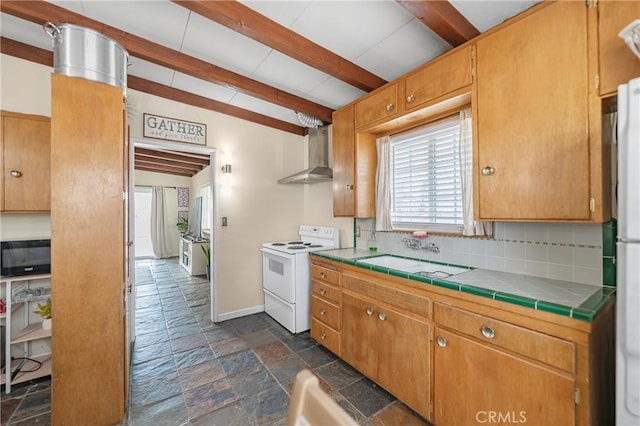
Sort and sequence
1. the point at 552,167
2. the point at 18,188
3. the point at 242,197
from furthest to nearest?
the point at 242,197
the point at 18,188
the point at 552,167

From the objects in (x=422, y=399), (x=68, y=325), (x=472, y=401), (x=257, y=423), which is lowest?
(x=257, y=423)

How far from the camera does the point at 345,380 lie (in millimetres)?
2115

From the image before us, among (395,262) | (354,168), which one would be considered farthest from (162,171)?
(395,262)

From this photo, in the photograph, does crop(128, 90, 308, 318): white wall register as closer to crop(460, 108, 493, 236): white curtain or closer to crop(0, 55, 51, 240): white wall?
crop(0, 55, 51, 240): white wall

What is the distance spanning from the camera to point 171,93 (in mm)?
2973

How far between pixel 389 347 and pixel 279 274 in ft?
5.28

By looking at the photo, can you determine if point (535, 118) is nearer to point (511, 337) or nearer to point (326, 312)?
point (511, 337)

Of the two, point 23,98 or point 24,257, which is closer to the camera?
point 24,257

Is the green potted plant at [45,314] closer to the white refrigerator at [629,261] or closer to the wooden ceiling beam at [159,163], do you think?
the white refrigerator at [629,261]

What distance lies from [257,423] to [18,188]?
7.98 feet

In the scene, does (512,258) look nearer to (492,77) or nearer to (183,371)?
(492,77)

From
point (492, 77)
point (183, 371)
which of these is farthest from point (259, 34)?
point (183, 371)

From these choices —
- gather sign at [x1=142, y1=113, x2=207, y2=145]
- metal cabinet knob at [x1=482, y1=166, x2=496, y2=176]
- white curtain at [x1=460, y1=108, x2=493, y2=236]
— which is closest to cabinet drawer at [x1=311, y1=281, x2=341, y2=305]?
white curtain at [x1=460, y1=108, x2=493, y2=236]

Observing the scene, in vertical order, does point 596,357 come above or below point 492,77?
below
